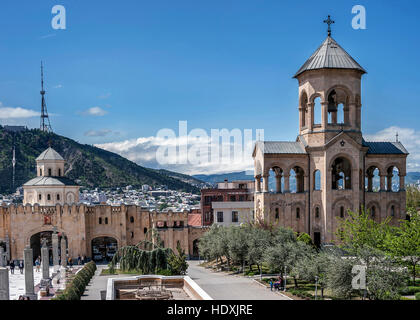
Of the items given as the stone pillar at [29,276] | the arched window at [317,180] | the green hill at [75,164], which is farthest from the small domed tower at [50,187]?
the green hill at [75,164]

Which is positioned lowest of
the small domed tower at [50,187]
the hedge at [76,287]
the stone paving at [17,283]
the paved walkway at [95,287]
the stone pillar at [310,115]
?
the stone paving at [17,283]

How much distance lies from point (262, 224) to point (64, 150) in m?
118

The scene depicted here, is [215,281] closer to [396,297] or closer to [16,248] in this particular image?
[396,297]

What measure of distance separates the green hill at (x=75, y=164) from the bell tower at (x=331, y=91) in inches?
3493

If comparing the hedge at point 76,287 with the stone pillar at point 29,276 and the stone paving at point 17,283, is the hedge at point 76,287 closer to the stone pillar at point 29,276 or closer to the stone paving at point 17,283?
the stone pillar at point 29,276

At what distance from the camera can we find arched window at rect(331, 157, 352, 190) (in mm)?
50562

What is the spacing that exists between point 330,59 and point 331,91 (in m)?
3.19

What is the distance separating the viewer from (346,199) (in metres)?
48.7

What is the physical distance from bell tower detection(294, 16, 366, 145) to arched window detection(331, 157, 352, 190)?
2920mm

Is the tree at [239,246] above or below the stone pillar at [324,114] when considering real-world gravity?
below

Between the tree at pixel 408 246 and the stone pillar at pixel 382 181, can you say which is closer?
the tree at pixel 408 246

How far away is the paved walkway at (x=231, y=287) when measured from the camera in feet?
101

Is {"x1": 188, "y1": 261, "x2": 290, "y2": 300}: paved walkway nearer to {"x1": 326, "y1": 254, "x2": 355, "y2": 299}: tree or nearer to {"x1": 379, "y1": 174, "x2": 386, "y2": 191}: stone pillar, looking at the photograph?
{"x1": 326, "y1": 254, "x2": 355, "y2": 299}: tree

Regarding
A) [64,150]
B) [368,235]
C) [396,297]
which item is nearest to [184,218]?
[368,235]
